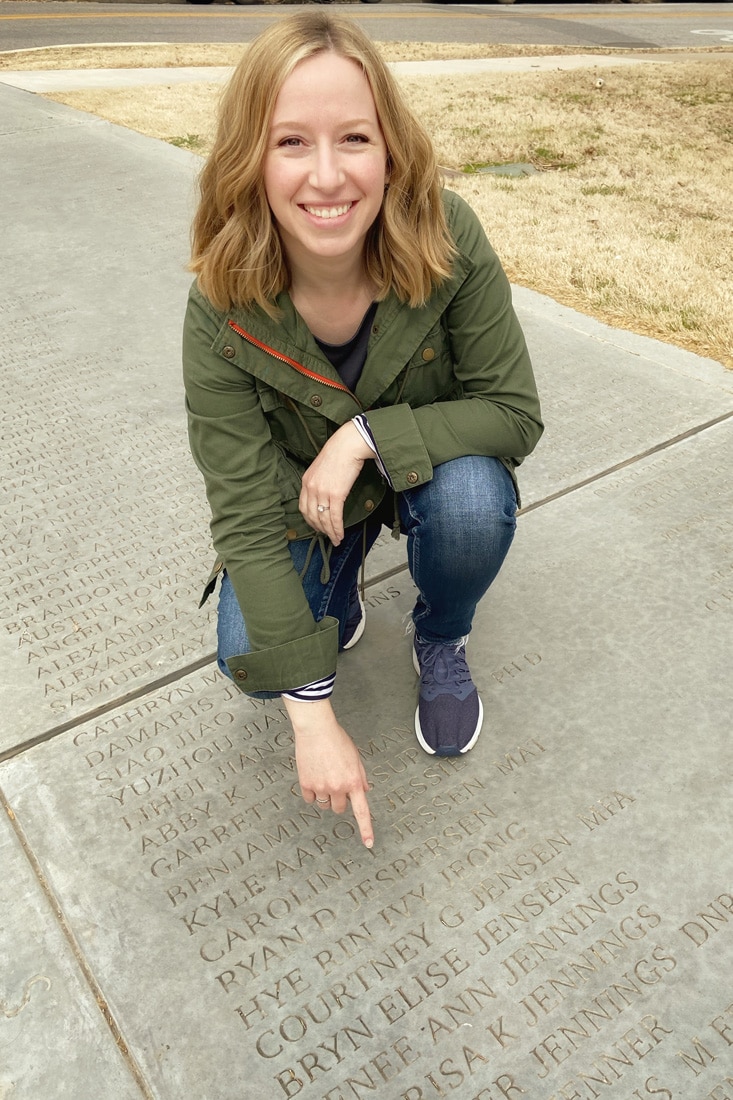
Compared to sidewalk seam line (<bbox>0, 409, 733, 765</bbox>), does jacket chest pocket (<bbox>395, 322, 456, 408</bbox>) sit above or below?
above

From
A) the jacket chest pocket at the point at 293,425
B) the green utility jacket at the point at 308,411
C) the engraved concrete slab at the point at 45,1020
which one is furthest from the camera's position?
the jacket chest pocket at the point at 293,425

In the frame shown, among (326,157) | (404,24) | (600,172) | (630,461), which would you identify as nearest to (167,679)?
(326,157)

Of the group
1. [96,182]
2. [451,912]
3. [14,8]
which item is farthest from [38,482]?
[14,8]

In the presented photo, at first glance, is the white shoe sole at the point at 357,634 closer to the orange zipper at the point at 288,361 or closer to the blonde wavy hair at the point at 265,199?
the orange zipper at the point at 288,361

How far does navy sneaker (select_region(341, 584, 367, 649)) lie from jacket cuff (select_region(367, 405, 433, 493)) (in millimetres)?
483

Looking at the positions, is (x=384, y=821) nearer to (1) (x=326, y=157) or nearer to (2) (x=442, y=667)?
(2) (x=442, y=667)

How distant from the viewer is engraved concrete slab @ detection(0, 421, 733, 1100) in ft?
4.64

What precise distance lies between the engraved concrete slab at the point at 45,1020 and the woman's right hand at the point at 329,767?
47 cm

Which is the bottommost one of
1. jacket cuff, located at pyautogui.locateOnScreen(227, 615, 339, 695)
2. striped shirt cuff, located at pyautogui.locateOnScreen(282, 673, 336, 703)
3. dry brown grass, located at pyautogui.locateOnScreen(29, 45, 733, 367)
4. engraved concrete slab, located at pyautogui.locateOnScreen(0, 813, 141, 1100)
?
engraved concrete slab, located at pyautogui.locateOnScreen(0, 813, 141, 1100)

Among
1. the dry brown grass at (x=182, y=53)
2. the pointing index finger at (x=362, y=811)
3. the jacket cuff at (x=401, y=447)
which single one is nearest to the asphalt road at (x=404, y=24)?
the dry brown grass at (x=182, y=53)

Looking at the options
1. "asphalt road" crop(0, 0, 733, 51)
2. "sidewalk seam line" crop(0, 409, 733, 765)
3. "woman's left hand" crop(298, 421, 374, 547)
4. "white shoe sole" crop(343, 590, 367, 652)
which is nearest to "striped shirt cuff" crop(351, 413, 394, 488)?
"woman's left hand" crop(298, 421, 374, 547)

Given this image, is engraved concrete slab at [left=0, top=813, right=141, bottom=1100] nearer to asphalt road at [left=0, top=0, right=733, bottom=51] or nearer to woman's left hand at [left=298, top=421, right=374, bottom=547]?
woman's left hand at [left=298, top=421, right=374, bottom=547]

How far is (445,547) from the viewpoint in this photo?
1764mm

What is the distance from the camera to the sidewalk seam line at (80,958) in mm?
1405
